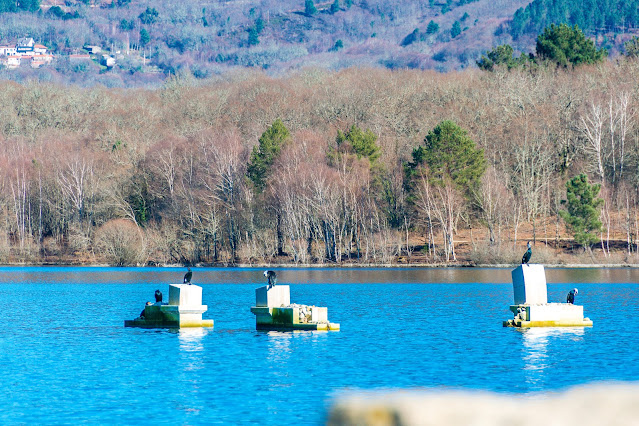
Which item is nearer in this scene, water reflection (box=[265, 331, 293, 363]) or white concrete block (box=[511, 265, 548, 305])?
water reflection (box=[265, 331, 293, 363])

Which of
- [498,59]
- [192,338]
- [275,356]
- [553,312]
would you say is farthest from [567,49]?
[275,356]

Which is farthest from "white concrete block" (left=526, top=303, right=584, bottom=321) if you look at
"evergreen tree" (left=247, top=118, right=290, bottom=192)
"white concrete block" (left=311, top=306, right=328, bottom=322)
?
"evergreen tree" (left=247, top=118, right=290, bottom=192)

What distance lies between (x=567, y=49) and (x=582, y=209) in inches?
1827

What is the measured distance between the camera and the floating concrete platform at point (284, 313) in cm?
3741

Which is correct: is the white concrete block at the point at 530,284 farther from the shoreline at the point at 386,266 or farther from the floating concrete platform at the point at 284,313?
the shoreline at the point at 386,266

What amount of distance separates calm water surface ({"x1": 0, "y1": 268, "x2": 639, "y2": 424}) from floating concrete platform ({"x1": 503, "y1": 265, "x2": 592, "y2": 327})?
444 mm

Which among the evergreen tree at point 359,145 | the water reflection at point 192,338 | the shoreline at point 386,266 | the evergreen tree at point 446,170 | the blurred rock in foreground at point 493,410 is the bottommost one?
the water reflection at point 192,338

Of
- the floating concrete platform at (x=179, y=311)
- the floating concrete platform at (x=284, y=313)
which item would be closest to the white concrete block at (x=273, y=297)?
the floating concrete platform at (x=284, y=313)

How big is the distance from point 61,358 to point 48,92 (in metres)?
113

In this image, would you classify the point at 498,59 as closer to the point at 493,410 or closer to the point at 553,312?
the point at 553,312

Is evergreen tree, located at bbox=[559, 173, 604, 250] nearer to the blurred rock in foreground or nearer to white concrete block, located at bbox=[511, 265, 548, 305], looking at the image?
white concrete block, located at bbox=[511, 265, 548, 305]

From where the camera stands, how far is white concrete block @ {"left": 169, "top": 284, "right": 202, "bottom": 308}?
123ft

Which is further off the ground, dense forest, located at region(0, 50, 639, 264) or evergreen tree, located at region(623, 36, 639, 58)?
evergreen tree, located at region(623, 36, 639, 58)

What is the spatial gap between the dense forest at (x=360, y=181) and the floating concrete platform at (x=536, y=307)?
43.7 meters
